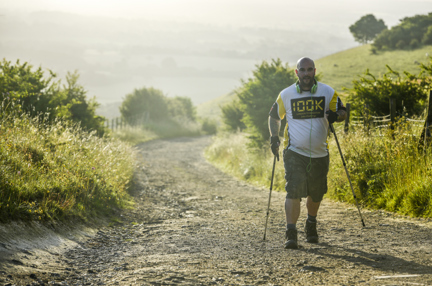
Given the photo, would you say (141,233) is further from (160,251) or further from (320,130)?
(320,130)

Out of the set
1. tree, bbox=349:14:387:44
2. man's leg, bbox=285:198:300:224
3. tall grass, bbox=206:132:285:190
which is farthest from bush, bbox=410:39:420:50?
man's leg, bbox=285:198:300:224

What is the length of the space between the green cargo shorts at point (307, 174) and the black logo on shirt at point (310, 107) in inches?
21.2

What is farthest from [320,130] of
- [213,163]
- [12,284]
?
[213,163]

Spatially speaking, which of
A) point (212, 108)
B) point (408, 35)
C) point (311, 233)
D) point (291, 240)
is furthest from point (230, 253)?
point (212, 108)

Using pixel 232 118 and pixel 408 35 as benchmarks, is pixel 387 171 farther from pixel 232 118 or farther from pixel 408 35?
pixel 408 35

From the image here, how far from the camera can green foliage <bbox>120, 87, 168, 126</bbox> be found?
4252 centimetres

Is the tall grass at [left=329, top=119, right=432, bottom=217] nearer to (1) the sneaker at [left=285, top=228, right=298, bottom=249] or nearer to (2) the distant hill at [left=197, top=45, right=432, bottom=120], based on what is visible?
(1) the sneaker at [left=285, top=228, right=298, bottom=249]

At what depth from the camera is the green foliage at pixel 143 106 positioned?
140 ft

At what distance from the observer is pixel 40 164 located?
7918 mm

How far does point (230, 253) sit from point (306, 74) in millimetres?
2524

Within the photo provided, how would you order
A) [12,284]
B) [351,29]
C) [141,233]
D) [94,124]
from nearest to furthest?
[12,284]
[141,233]
[94,124]
[351,29]

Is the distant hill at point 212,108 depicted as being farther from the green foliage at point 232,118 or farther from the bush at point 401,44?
the green foliage at point 232,118

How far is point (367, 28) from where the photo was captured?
3369 inches

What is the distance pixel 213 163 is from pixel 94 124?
7.36 meters
